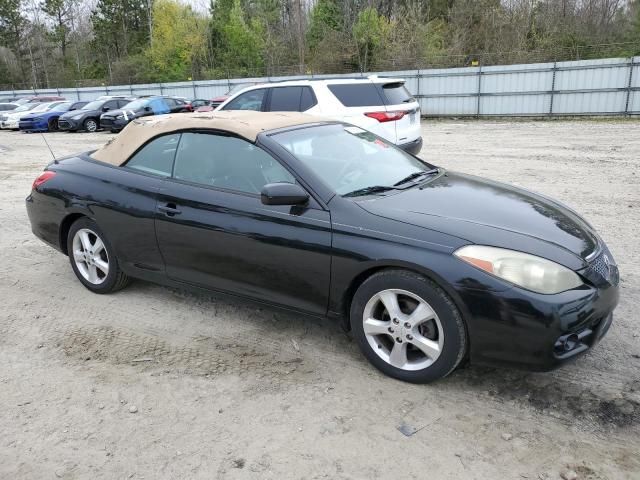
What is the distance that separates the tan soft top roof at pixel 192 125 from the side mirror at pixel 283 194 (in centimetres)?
57

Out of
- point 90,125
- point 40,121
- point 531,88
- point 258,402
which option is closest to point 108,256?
point 258,402

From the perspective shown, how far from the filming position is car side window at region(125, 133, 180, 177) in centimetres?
417

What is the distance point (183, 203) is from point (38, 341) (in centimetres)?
144

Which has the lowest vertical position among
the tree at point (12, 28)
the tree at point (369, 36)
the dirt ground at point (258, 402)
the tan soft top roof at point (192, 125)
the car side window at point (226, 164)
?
the dirt ground at point (258, 402)

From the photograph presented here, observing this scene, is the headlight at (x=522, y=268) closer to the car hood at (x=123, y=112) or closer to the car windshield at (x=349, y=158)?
the car windshield at (x=349, y=158)

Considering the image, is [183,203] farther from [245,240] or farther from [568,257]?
[568,257]

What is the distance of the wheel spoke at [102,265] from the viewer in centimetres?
456

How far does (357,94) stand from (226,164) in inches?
229

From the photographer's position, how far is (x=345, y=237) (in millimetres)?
3281

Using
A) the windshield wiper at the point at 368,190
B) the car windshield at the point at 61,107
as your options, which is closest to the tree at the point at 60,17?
the car windshield at the point at 61,107

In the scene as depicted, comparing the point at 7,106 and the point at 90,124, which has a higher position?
the point at 7,106

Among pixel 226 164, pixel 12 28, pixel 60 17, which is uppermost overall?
pixel 60 17

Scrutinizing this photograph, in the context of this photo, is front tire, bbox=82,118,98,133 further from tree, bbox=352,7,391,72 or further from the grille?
the grille

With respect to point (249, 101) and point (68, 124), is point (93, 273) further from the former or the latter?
point (68, 124)
